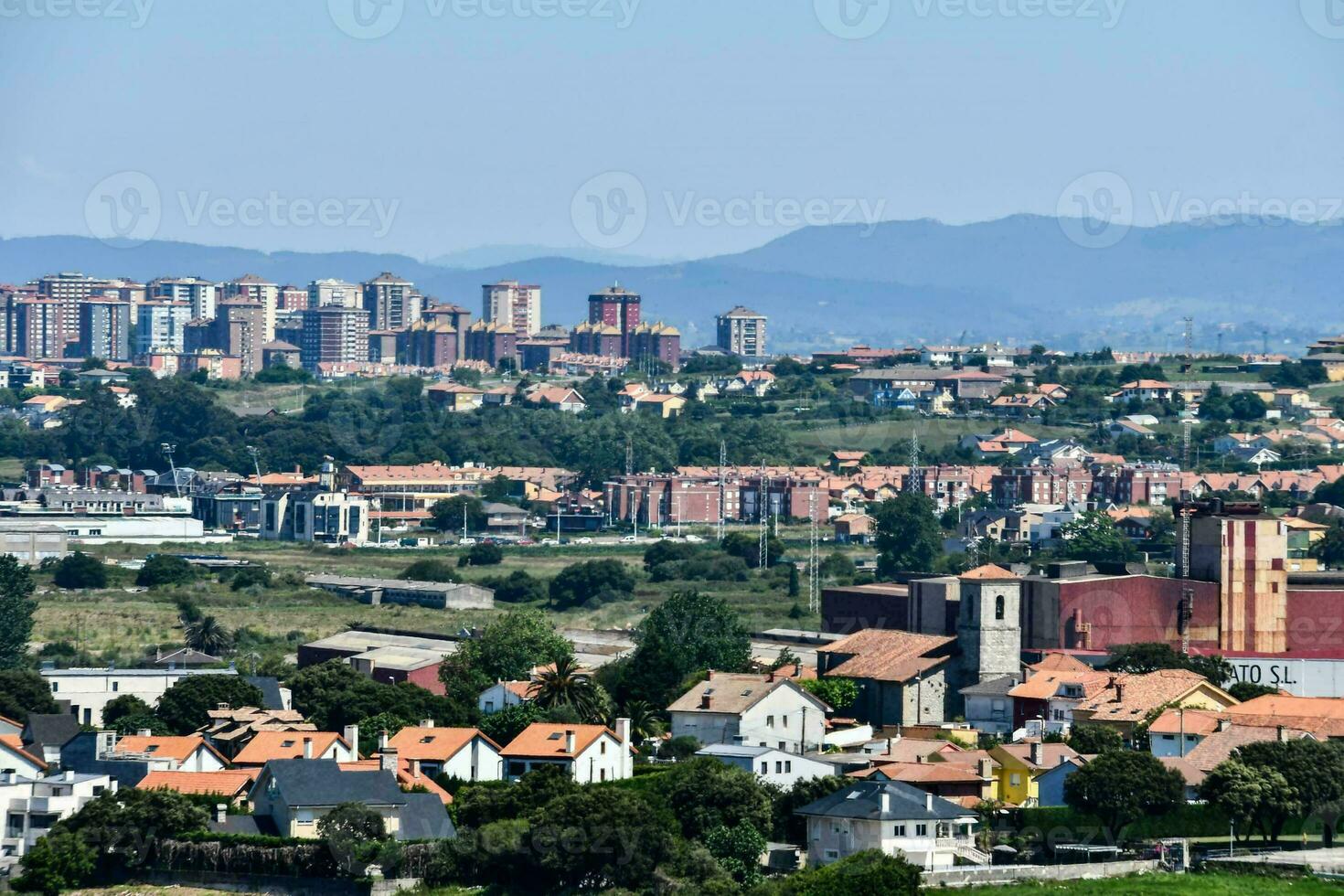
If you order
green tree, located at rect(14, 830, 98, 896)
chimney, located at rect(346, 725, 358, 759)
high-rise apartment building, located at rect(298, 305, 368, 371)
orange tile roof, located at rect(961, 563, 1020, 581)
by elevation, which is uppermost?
high-rise apartment building, located at rect(298, 305, 368, 371)

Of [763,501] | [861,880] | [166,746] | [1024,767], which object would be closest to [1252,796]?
[1024,767]

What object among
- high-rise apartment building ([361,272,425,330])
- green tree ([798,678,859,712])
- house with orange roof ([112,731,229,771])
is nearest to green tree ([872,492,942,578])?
green tree ([798,678,859,712])

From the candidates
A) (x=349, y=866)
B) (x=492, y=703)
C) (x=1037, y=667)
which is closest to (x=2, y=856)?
(x=349, y=866)

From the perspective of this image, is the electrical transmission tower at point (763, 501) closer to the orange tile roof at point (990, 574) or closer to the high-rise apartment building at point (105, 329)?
the orange tile roof at point (990, 574)

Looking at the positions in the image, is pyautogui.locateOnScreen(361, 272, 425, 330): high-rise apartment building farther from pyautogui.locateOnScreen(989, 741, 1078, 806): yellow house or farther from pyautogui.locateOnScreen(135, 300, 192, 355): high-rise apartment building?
pyautogui.locateOnScreen(989, 741, 1078, 806): yellow house

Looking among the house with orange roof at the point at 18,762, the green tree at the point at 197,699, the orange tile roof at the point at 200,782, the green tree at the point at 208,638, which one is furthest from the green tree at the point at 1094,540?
the house with orange roof at the point at 18,762

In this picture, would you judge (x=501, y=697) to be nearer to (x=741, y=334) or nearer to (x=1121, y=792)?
(x=1121, y=792)
